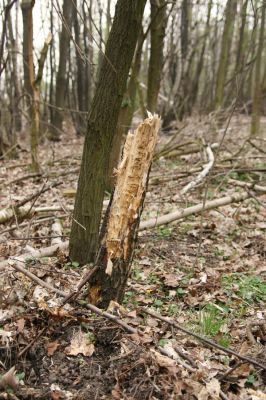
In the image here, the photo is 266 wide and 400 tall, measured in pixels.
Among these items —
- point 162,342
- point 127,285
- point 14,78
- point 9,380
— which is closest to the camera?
point 9,380

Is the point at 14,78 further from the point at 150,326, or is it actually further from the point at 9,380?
the point at 9,380

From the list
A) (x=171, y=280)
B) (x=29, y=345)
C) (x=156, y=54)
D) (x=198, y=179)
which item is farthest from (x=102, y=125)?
(x=156, y=54)

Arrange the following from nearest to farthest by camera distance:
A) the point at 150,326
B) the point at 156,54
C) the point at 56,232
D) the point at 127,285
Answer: the point at 150,326 < the point at 127,285 < the point at 56,232 < the point at 156,54

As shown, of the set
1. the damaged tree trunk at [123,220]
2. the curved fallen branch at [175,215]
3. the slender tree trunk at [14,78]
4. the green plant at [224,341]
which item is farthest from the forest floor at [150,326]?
the slender tree trunk at [14,78]

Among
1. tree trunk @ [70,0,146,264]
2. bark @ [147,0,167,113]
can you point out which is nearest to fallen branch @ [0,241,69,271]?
tree trunk @ [70,0,146,264]

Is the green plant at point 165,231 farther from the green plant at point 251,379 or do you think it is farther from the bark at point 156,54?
the bark at point 156,54

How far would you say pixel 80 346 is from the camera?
3088 millimetres

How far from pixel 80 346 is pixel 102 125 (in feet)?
6.81

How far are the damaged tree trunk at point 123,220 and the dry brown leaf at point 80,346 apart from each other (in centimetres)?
45

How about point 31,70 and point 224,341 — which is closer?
point 224,341

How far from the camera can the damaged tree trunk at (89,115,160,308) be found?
140 inches

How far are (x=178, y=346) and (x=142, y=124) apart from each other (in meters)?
1.78

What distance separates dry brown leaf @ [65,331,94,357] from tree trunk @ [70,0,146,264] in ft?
4.77

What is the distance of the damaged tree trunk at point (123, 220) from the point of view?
3.56 meters
